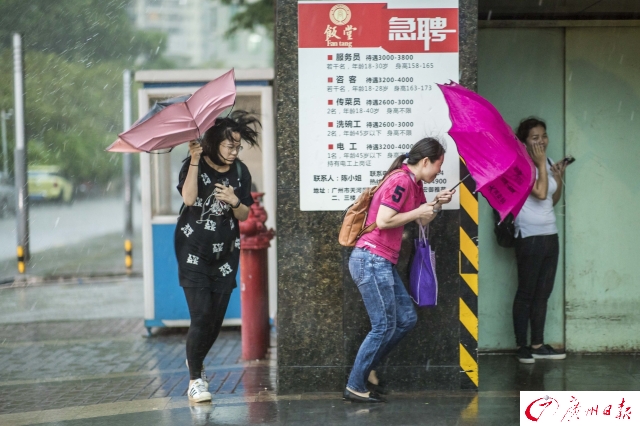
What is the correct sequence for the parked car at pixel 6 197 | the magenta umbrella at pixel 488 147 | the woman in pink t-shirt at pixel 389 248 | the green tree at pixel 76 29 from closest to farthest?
the magenta umbrella at pixel 488 147, the woman in pink t-shirt at pixel 389 248, the green tree at pixel 76 29, the parked car at pixel 6 197

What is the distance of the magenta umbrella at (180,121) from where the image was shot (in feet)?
17.4

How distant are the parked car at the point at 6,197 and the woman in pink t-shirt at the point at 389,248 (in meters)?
27.9

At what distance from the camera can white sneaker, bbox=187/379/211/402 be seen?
18.7 feet

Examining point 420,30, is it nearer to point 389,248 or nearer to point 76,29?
point 389,248

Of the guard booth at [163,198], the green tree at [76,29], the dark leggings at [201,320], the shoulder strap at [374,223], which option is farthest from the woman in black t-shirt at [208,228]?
the green tree at [76,29]

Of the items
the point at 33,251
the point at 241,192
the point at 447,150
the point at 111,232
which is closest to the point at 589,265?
the point at 447,150

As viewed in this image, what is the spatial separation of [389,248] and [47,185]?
39.2m

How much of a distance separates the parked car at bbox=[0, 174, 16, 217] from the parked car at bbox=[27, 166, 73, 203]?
8.32 m

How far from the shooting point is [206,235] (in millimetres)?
5680

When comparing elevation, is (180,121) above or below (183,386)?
above

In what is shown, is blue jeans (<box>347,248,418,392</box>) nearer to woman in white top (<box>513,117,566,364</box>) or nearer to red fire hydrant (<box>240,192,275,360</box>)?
woman in white top (<box>513,117,566,364</box>)

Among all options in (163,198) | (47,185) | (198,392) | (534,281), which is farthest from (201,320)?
(47,185)

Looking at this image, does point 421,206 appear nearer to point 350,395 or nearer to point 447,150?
point 447,150

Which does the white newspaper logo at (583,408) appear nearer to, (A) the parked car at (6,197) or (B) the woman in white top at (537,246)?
(B) the woman in white top at (537,246)
